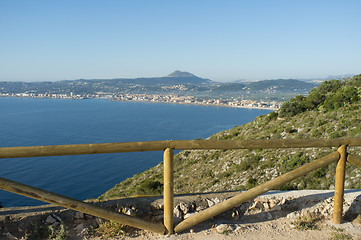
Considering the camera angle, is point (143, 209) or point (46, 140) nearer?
point (143, 209)

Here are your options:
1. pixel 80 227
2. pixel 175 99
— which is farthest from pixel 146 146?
pixel 175 99

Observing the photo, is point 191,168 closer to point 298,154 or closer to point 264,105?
point 298,154

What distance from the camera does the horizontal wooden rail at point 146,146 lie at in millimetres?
2275

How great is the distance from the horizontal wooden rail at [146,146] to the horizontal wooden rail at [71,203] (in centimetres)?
25

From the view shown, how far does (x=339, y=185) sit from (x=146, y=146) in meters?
2.14

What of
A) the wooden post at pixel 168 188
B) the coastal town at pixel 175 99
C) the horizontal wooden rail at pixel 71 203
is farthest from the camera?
the coastal town at pixel 175 99

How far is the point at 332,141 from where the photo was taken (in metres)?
2.83

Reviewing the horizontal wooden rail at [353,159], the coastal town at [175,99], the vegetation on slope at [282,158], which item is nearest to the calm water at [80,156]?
the vegetation on slope at [282,158]

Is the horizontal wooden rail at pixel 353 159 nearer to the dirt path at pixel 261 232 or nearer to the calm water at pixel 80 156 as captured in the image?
the dirt path at pixel 261 232

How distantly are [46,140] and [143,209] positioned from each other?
6974 cm

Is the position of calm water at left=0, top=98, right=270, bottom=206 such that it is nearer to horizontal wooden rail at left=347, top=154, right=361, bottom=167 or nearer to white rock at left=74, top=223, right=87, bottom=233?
white rock at left=74, top=223, right=87, bottom=233

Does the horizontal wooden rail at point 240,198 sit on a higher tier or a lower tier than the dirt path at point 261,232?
higher

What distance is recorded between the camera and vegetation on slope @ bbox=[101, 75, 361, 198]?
36.5 feet

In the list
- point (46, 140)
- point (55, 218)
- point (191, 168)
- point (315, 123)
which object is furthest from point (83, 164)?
point (55, 218)
